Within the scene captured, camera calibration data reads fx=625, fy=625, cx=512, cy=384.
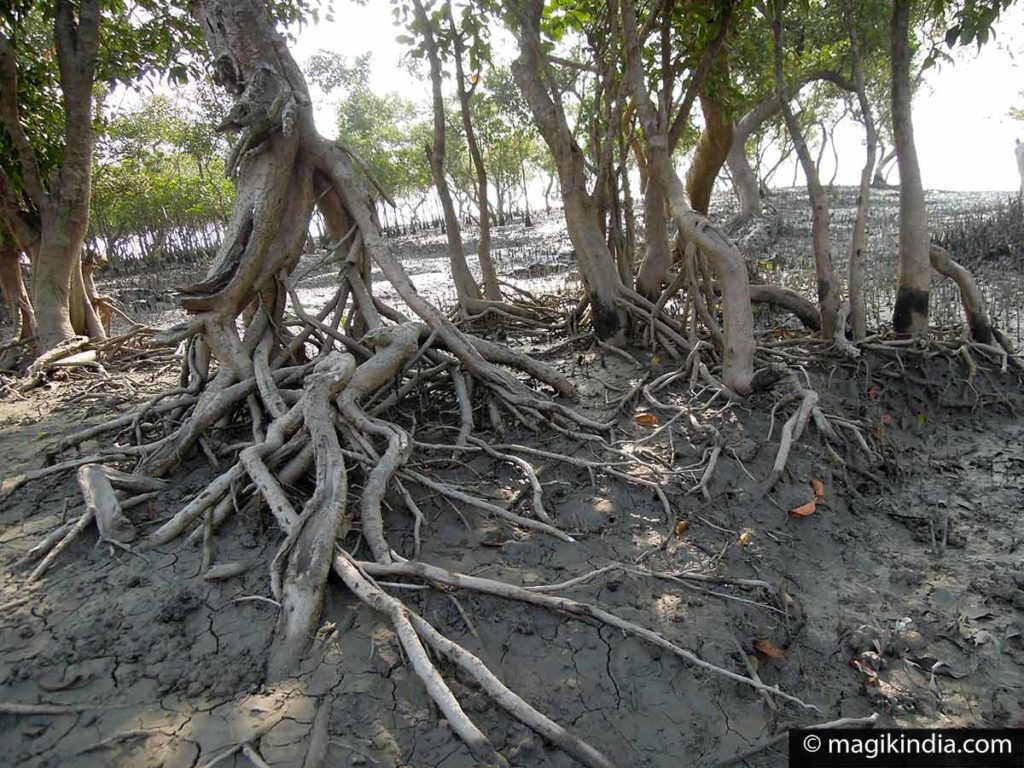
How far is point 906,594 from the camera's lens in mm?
3225

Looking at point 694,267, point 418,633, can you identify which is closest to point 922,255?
point 694,267

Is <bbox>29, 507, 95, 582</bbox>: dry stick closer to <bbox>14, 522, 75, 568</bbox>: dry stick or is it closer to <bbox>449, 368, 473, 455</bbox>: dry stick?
Result: <bbox>14, 522, 75, 568</bbox>: dry stick

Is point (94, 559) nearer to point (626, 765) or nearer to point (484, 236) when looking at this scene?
point (626, 765)

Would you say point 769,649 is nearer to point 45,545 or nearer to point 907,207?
point 45,545

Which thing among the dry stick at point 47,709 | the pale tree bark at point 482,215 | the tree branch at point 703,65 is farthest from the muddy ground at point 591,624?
the pale tree bark at point 482,215

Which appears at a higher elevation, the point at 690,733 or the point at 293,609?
the point at 293,609

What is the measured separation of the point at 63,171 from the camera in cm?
671

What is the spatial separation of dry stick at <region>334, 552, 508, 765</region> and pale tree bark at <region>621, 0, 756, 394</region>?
3.19 meters

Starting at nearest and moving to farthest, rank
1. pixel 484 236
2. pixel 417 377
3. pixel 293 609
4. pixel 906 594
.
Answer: pixel 293 609
pixel 906 594
pixel 417 377
pixel 484 236

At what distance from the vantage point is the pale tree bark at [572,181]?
18.1ft

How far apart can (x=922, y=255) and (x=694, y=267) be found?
1.99 metres

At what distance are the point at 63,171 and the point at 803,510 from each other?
25.6 ft

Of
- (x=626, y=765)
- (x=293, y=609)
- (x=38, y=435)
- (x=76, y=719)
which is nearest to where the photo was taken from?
(x=76, y=719)

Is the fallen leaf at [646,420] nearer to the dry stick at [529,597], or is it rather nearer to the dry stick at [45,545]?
the dry stick at [529,597]
